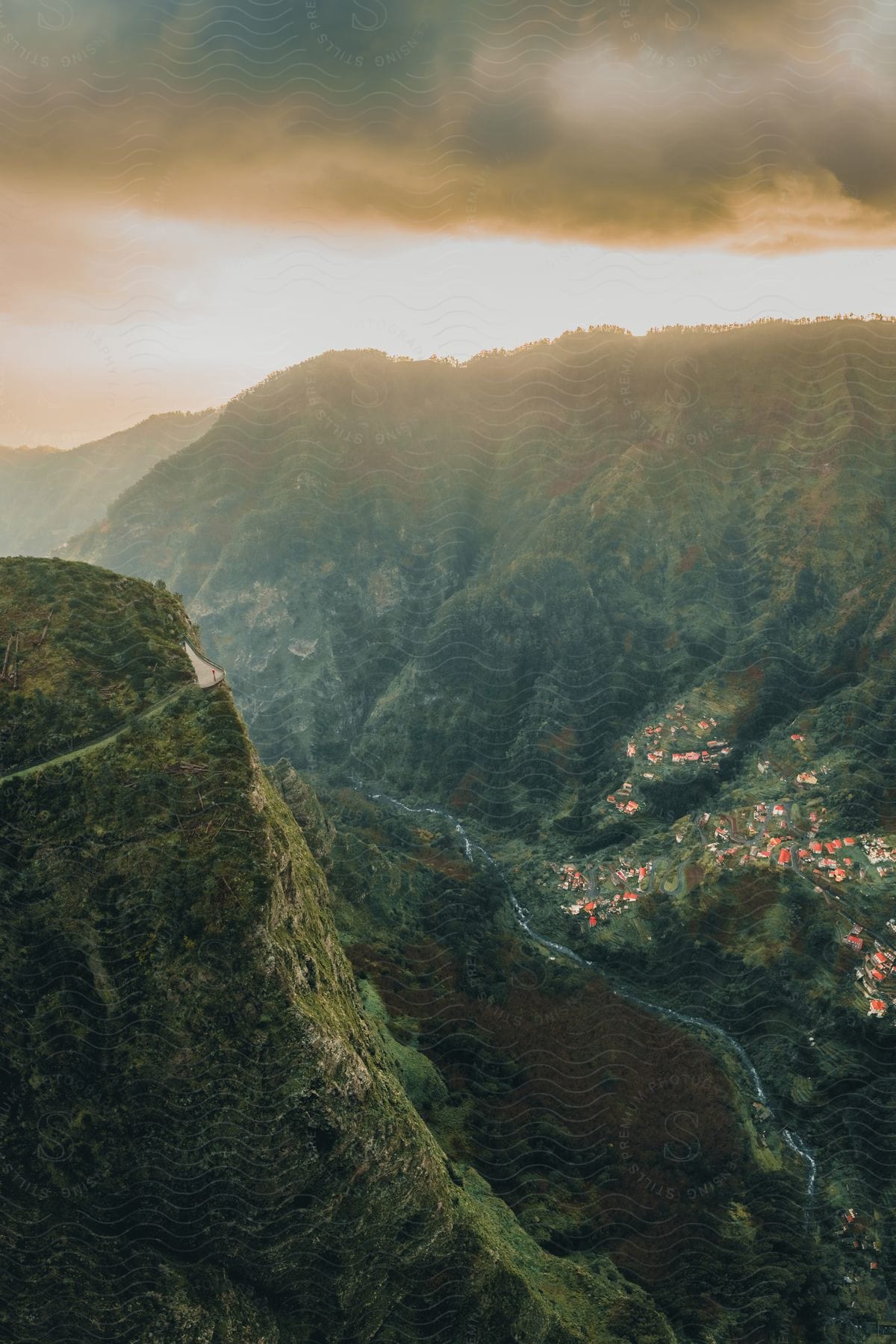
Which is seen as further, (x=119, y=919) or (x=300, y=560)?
(x=300, y=560)

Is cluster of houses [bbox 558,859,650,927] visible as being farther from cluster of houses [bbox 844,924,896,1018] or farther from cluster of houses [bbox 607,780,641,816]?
cluster of houses [bbox 844,924,896,1018]

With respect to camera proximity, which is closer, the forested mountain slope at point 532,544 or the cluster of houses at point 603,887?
the cluster of houses at point 603,887

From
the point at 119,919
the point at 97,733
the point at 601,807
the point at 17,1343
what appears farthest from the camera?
the point at 601,807

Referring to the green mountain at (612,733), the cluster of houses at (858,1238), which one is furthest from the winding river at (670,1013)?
the cluster of houses at (858,1238)

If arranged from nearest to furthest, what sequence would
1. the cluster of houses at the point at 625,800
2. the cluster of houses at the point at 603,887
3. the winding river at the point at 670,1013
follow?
the winding river at the point at 670,1013 → the cluster of houses at the point at 603,887 → the cluster of houses at the point at 625,800

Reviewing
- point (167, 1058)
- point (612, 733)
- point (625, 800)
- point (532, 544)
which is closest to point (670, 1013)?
point (625, 800)

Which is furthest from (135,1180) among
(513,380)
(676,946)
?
(513,380)

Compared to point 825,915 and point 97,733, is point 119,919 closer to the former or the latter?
point 97,733

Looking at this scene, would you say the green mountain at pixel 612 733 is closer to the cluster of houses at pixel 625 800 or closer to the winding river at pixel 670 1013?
the winding river at pixel 670 1013
